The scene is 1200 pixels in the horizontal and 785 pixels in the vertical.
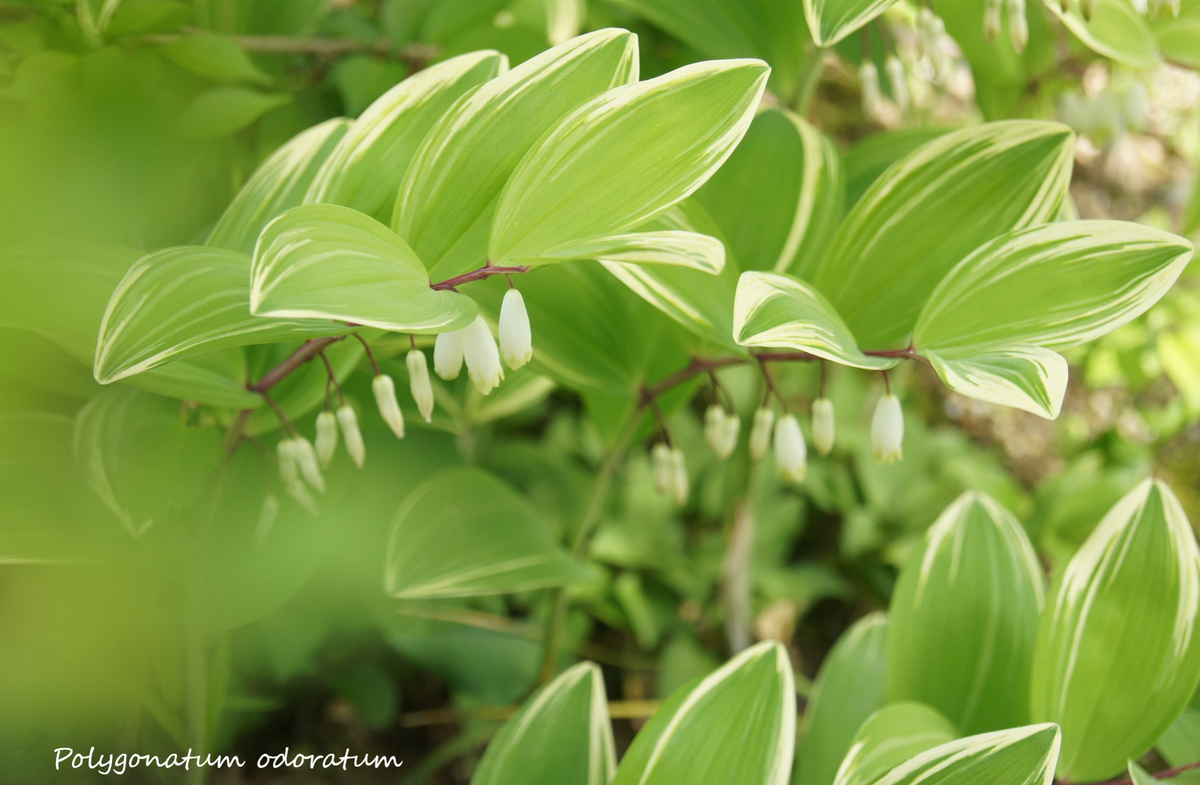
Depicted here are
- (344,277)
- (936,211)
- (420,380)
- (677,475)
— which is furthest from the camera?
(677,475)

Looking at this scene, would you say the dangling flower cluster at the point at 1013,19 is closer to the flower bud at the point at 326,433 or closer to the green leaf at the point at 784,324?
the green leaf at the point at 784,324

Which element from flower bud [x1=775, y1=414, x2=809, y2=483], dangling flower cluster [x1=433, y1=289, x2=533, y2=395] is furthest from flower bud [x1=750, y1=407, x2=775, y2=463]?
dangling flower cluster [x1=433, y1=289, x2=533, y2=395]

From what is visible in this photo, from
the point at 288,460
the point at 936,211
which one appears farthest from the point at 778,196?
the point at 288,460

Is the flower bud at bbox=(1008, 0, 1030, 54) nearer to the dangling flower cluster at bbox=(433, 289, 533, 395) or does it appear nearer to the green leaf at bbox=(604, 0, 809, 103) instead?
the green leaf at bbox=(604, 0, 809, 103)

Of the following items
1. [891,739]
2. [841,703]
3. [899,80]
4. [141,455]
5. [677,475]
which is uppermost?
[899,80]

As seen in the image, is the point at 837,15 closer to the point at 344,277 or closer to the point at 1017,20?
the point at 1017,20

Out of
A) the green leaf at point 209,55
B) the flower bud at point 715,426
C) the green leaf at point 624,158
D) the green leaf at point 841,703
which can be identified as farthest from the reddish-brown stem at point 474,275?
the green leaf at point 841,703

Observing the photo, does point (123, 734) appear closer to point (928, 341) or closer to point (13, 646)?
point (13, 646)
